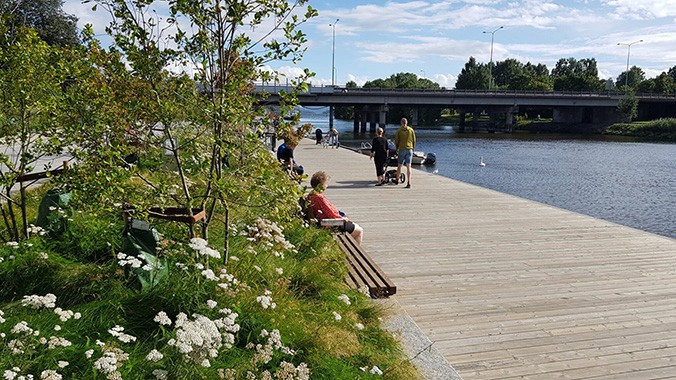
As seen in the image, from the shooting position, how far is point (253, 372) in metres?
3.26

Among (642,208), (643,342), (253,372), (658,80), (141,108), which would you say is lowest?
(642,208)

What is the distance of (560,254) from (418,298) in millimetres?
2764

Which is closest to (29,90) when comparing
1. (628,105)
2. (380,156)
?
(380,156)

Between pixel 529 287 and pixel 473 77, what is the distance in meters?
140

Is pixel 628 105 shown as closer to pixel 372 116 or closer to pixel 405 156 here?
pixel 372 116

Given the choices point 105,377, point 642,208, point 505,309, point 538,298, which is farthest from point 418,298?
point 642,208

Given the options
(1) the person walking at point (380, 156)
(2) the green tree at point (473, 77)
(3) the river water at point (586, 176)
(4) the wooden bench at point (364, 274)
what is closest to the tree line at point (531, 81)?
(2) the green tree at point (473, 77)

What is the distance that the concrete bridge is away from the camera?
66.9 metres

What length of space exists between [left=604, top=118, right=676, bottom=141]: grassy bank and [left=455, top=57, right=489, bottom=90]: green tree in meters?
62.3

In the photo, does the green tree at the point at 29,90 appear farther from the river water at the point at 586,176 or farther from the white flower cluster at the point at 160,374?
the river water at the point at 586,176

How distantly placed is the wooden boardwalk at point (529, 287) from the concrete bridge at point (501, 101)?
51.1 metres

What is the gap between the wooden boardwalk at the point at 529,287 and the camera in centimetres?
446

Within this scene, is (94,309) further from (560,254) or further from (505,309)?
(560,254)

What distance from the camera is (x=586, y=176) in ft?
99.0
